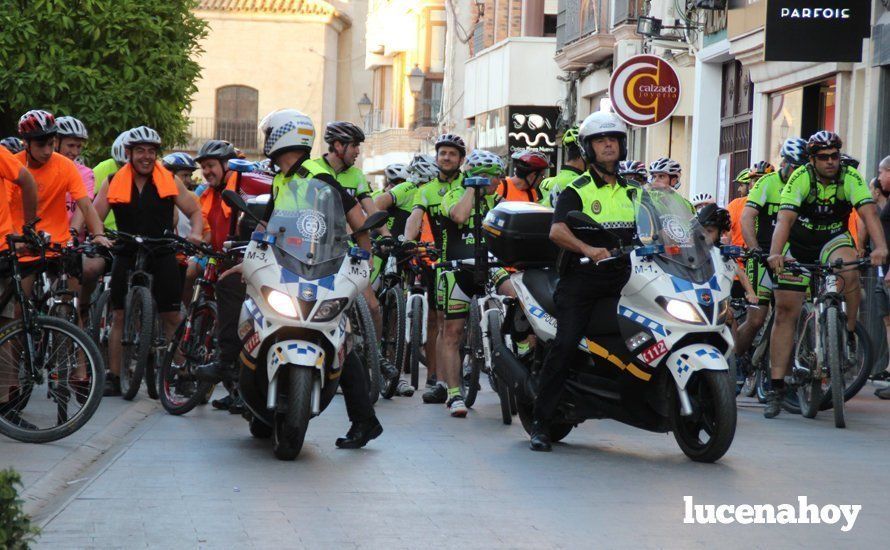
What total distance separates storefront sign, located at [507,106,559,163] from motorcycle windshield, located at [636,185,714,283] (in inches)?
1141

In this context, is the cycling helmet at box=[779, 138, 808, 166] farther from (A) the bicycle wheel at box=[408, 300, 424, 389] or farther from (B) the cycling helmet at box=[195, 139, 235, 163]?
(B) the cycling helmet at box=[195, 139, 235, 163]

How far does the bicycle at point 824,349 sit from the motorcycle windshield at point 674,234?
81.8 inches

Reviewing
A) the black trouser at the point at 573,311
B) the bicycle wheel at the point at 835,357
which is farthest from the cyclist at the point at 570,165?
the black trouser at the point at 573,311

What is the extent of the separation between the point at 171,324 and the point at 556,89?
27301 millimetres

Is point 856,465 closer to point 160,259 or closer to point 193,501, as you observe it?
point 193,501

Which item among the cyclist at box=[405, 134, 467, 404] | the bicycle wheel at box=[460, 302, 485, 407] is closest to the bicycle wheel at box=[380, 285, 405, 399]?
the cyclist at box=[405, 134, 467, 404]

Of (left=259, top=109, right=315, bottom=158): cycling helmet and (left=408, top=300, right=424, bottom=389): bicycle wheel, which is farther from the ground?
(left=259, top=109, right=315, bottom=158): cycling helmet

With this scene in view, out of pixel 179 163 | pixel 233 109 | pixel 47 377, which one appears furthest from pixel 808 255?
pixel 233 109

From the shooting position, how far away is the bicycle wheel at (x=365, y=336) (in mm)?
11219

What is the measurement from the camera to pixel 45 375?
9.29m

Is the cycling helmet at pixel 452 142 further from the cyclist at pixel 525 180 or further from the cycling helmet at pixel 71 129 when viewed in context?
the cycling helmet at pixel 71 129

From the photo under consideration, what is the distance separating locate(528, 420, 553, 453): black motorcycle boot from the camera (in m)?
9.64

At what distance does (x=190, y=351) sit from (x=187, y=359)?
57 mm

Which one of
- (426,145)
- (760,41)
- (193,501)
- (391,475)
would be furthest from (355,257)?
(426,145)
